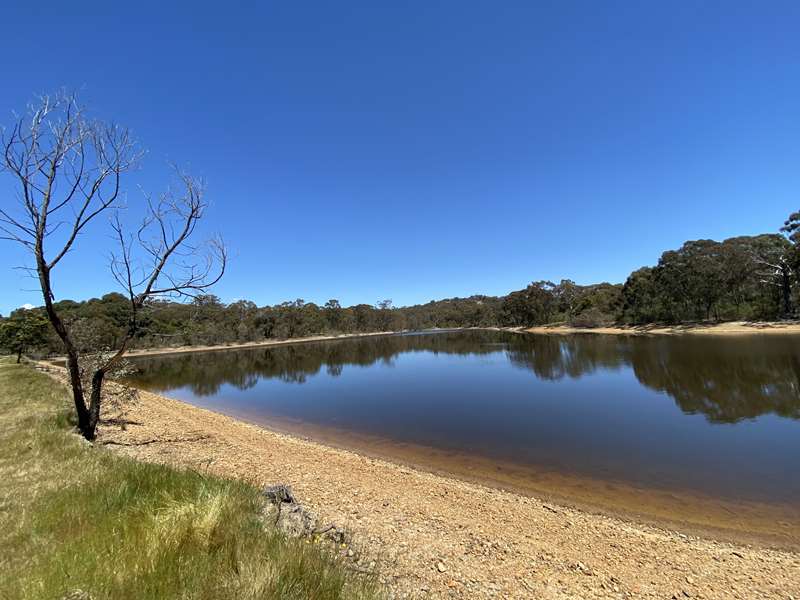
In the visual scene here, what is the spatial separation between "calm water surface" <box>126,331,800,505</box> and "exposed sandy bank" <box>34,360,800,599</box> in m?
3.24

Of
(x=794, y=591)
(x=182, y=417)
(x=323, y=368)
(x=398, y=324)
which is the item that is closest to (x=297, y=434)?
(x=182, y=417)

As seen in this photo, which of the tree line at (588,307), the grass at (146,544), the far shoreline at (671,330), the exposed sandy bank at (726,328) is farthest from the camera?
the far shoreline at (671,330)

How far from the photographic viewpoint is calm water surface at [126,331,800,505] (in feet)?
33.4

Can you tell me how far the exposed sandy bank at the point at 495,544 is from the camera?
4867 mm

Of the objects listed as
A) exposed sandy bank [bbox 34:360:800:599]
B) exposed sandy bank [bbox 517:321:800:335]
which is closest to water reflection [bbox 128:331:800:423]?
exposed sandy bank [bbox 34:360:800:599]

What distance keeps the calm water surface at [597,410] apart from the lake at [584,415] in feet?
0.21

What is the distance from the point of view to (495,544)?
589 centimetres

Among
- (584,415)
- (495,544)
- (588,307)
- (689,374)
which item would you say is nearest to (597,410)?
(584,415)

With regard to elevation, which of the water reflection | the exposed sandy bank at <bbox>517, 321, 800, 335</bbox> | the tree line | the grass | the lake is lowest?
the lake

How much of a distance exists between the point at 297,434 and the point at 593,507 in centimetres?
1142

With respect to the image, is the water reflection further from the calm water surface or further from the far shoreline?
the far shoreline

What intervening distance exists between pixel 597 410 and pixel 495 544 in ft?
43.1

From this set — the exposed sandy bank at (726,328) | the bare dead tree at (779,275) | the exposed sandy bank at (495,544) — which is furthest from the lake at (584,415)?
the bare dead tree at (779,275)

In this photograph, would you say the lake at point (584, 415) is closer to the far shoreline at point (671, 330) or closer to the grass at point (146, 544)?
the grass at point (146, 544)
